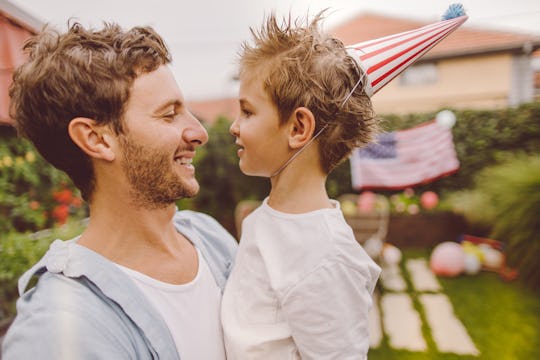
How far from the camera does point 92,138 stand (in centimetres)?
133

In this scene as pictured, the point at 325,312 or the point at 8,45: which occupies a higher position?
the point at 8,45

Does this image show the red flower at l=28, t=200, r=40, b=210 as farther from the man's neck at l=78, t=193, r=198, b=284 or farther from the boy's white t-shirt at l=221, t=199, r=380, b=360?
the boy's white t-shirt at l=221, t=199, r=380, b=360

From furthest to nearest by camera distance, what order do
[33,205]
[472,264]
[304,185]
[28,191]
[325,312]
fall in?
[472,264]
[28,191]
[33,205]
[304,185]
[325,312]

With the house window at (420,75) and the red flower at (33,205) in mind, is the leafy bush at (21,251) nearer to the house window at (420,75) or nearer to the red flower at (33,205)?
the red flower at (33,205)

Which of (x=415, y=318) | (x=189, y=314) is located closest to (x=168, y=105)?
(x=189, y=314)

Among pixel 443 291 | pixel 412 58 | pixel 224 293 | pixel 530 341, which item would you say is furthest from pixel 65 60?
pixel 443 291

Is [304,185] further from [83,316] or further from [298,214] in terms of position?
[83,316]

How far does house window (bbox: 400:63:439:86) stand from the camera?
52.9 ft

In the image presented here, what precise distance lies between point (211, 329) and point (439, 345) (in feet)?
12.2

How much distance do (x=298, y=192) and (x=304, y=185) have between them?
4cm

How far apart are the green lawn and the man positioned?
3.36 meters

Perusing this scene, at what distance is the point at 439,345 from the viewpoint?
162 inches

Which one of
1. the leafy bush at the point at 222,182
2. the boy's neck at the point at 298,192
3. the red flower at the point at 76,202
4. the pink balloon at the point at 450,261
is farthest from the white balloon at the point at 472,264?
the red flower at the point at 76,202

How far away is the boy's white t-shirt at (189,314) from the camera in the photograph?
1.19 meters
